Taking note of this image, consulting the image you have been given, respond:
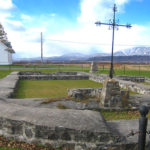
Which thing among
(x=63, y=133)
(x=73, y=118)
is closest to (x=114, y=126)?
(x=73, y=118)

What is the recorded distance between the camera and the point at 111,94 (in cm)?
646

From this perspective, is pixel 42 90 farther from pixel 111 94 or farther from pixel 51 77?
pixel 51 77

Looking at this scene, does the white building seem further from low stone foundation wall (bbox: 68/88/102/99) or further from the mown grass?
the mown grass

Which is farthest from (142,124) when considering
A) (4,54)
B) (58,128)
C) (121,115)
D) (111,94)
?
(4,54)

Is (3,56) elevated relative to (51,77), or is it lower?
elevated

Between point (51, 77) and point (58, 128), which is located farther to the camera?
point (51, 77)

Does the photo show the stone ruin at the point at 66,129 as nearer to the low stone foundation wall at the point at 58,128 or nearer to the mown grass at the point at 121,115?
the low stone foundation wall at the point at 58,128

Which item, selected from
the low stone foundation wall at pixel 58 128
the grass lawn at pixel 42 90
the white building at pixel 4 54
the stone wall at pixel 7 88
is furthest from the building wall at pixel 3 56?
the low stone foundation wall at pixel 58 128

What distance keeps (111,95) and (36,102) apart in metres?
2.66

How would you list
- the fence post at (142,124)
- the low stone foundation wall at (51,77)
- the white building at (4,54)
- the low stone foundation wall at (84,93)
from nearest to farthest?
1. the fence post at (142,124)
2. the low stone foundation wall at (84,93)
3. the low stone foundation wall at (51,77)
4. the white building at (4,54)

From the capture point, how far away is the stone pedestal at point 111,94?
6359 mm

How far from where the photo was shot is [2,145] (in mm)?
3689

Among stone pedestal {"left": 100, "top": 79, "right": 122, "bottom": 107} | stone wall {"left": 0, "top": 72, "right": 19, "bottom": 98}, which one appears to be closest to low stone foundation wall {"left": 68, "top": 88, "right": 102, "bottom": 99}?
stone pedestal {"left": 100, "top": 79, "right": 122, "bottom": 107}

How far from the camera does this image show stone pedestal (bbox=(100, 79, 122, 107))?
6.36 metres
